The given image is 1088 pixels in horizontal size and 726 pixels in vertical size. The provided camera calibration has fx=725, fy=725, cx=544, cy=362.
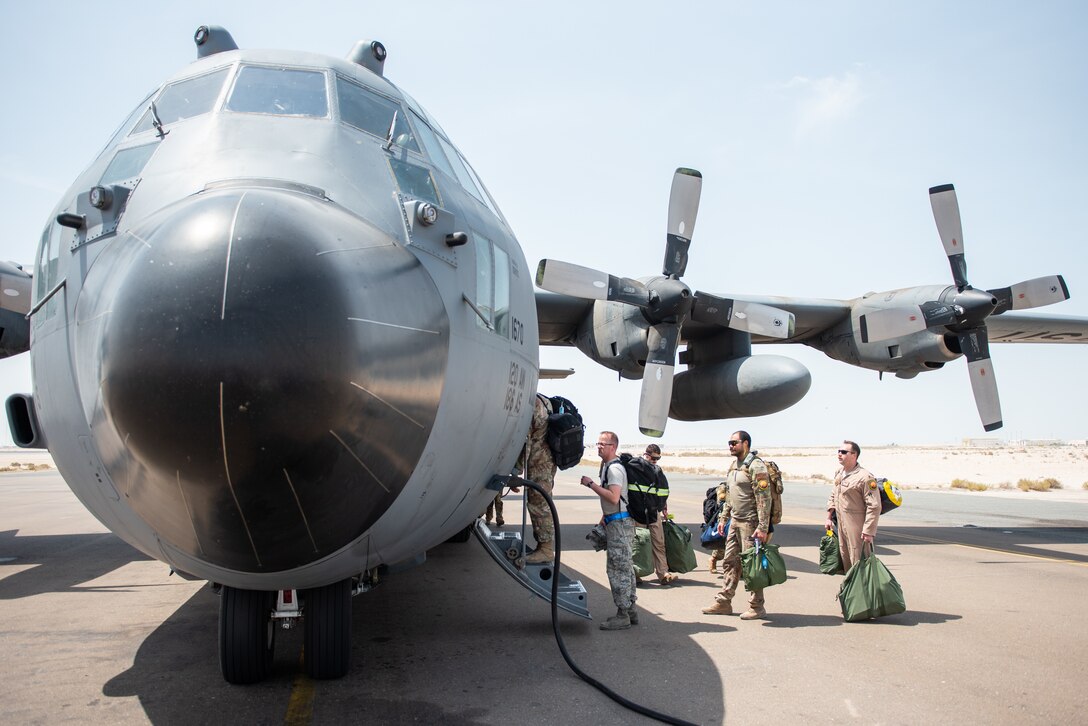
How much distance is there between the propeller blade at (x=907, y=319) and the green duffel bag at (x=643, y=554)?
6528 mm

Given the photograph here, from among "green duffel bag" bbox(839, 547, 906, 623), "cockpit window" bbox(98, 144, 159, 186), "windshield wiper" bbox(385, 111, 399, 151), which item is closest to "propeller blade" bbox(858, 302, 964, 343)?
"green duffel bag" bbox(839, 547, 906, 623)

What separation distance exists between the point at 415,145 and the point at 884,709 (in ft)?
15.4

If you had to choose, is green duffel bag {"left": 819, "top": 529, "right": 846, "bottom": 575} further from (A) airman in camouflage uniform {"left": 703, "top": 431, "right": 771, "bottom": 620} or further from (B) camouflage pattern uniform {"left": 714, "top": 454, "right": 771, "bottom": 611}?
(B) camouflage pattern uniform {"left": 714, "top": 454, "right": 771, "bottom": 611}

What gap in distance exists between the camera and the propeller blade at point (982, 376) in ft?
40.1

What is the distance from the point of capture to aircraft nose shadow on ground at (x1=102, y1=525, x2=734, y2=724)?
4301 mm

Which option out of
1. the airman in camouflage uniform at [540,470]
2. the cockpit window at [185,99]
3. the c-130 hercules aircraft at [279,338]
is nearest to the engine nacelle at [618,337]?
the airman in camouflage uniform at [540,470]

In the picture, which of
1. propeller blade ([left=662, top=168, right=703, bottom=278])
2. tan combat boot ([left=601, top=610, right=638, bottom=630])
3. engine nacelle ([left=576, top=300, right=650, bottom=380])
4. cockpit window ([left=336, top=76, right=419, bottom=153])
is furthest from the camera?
engine nacelle ([left=576, top=300, right=650, bottom=380])

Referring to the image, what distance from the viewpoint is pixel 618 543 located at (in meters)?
6.72

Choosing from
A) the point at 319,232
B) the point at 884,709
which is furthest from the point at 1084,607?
the point at 319,232

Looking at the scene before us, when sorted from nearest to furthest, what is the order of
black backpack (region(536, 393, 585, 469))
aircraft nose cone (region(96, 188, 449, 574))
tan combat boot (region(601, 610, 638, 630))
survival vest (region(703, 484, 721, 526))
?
aircraft nose cone (region(96, 188, 449, 574))
tan combat boot (region(601, 610, 638, 630))
black backpack (region(536, 393, 585, 469))
survival vest (region(703, 484, 721, 526))

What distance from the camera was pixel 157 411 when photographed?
8.96 ft

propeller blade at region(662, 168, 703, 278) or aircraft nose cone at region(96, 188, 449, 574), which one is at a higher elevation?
propeller blade at region(662, 168, 703, 278)

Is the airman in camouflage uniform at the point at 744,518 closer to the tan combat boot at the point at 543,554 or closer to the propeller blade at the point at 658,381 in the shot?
the tan combat boot at the point at 543,554

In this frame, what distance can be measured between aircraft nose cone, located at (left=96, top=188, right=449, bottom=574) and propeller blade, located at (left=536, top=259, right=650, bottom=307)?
262 inches
